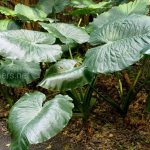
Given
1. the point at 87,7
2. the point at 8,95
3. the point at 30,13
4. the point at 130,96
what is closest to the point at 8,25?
the point at 30,13

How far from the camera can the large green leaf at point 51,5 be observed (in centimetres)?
390

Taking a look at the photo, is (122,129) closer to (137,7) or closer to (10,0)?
(137,7)

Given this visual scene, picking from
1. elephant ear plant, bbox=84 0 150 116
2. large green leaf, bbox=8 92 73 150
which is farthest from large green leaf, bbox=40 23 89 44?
large green leaf, bbox=8 92 73 150

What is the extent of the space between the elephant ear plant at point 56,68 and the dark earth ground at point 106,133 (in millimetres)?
137

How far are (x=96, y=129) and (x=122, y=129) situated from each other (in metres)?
0.23

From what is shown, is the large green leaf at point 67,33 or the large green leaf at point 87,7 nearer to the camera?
the large green leaf at point 67,33

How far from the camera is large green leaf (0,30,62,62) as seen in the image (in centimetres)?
231

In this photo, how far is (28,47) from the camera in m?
2.43

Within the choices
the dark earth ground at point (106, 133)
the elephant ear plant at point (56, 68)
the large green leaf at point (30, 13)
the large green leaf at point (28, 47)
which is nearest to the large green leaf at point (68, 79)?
the elephant ear plant at point (56, 68)

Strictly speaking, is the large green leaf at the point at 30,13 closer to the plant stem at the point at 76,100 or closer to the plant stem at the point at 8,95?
the plant stem at the point at 8,95

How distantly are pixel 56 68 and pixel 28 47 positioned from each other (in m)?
0.30

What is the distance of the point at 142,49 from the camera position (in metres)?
2.11

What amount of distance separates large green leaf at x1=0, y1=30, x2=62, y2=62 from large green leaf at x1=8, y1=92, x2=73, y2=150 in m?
0.29

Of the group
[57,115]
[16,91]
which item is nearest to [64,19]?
[16,91]
